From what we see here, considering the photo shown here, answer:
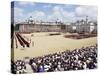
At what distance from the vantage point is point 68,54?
190 centimetres

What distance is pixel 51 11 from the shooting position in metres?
1.84

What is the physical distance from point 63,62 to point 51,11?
45 centimetres

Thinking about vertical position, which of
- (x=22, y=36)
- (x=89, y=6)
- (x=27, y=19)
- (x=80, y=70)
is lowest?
(x=80, y=70)

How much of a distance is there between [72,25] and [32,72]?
0.54m

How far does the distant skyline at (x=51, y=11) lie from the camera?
1736mm

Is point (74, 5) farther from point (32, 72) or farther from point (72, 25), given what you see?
point (32, 72)

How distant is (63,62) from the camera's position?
1.88 m

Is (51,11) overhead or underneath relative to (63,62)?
overhead

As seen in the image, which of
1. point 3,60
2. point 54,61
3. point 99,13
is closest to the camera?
point 3,60

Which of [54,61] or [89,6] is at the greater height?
[89,6]

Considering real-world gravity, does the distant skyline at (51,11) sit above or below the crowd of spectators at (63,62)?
above

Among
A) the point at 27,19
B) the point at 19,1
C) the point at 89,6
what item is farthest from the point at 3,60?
the point at 89,6

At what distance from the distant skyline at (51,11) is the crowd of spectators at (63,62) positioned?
30 centimetres

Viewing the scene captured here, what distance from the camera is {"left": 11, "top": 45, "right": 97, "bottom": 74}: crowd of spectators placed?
1751mm
